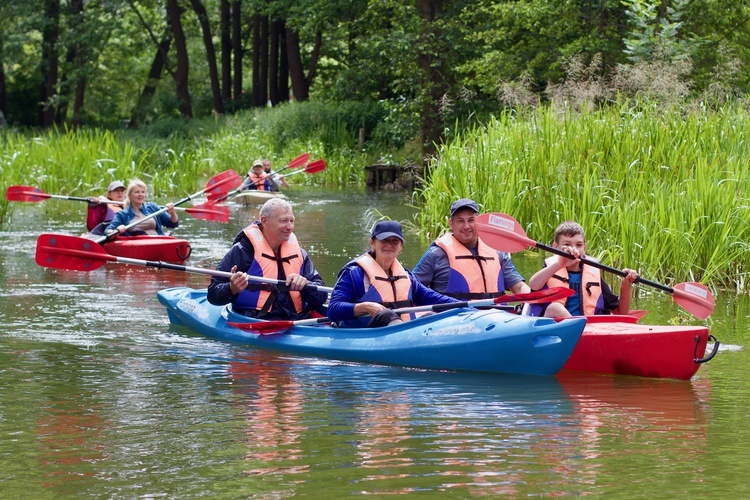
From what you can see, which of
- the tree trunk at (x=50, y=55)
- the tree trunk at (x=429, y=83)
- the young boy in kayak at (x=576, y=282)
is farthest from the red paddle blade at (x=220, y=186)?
the tree trunk at (x=50, y=55)


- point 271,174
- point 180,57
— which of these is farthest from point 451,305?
point 180,57

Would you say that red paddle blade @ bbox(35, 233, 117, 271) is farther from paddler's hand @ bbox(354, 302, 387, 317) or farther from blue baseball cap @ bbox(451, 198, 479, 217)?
blue baseball cap @ bbox(451, 198, 479, 217)

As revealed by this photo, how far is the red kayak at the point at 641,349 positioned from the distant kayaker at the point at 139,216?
6.01 m

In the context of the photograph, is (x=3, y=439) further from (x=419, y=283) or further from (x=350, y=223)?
(x=350, y=223)

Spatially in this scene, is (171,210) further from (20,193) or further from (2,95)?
(2,95)

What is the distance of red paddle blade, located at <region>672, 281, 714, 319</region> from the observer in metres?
6.55

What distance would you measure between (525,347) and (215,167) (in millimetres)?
17225

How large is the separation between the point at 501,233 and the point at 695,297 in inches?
45.1

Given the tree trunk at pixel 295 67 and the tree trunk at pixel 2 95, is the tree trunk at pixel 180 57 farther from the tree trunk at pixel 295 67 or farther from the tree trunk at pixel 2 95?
the tree trunk at pixel 2 95

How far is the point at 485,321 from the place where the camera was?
6.31 m

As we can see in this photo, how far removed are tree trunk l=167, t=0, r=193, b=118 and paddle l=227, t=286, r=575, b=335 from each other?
2545 centimetres

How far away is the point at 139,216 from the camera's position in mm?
11680

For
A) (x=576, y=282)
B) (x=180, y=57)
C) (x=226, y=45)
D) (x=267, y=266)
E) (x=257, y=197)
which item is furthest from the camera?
(x=226, y=45)

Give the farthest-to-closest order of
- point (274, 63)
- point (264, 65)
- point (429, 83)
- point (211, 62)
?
1. point (264, 65)
2. point (274, 63)
3. point (211, 62)
4. point (429, 83)
